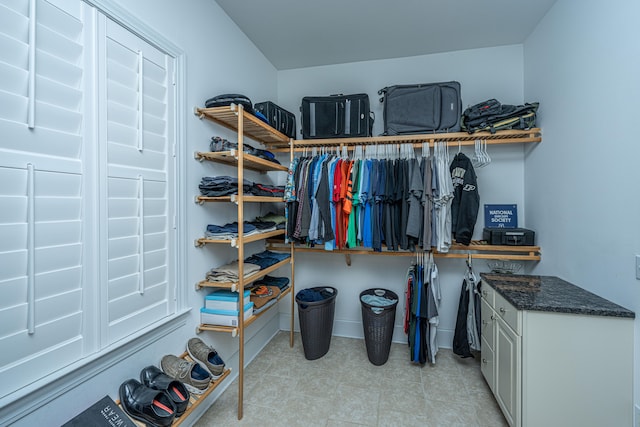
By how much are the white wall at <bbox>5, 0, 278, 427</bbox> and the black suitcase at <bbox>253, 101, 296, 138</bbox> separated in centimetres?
24

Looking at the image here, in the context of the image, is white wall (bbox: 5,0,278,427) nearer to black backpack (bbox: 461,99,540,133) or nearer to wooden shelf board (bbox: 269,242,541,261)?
wooden shelf board (bbox: 269,242,541,261)

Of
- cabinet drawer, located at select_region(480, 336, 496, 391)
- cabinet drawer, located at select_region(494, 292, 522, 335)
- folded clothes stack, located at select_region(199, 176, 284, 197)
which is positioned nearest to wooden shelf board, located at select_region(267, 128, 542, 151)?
folded clothes stack, located at select_region(199, 176, 284, 197)

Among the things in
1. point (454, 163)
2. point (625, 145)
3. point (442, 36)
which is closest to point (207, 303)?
point (454, 163)

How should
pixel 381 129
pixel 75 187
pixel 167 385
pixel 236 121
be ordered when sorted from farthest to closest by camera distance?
pixel 381 129
pixel 236 121
pixel 167 385
pixel 75 187

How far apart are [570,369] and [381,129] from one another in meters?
2.24

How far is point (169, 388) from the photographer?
4.32 ft

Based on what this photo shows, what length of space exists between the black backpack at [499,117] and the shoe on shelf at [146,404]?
8.83 ft

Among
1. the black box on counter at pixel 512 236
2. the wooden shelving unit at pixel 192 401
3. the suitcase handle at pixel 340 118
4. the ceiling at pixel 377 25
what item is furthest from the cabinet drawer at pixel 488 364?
the ceiling at pixel 377 25

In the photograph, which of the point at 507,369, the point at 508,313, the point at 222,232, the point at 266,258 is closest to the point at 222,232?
the point at 222,232

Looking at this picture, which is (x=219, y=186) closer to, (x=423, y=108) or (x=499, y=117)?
(x=423, y=108)

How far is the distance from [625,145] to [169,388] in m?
2.57

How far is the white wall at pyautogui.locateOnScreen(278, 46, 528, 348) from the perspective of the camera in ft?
8.16

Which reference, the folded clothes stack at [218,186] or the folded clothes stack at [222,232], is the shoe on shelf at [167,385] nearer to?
the folded clothes stack at [222,232]

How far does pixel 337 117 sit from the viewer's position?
252 cm
